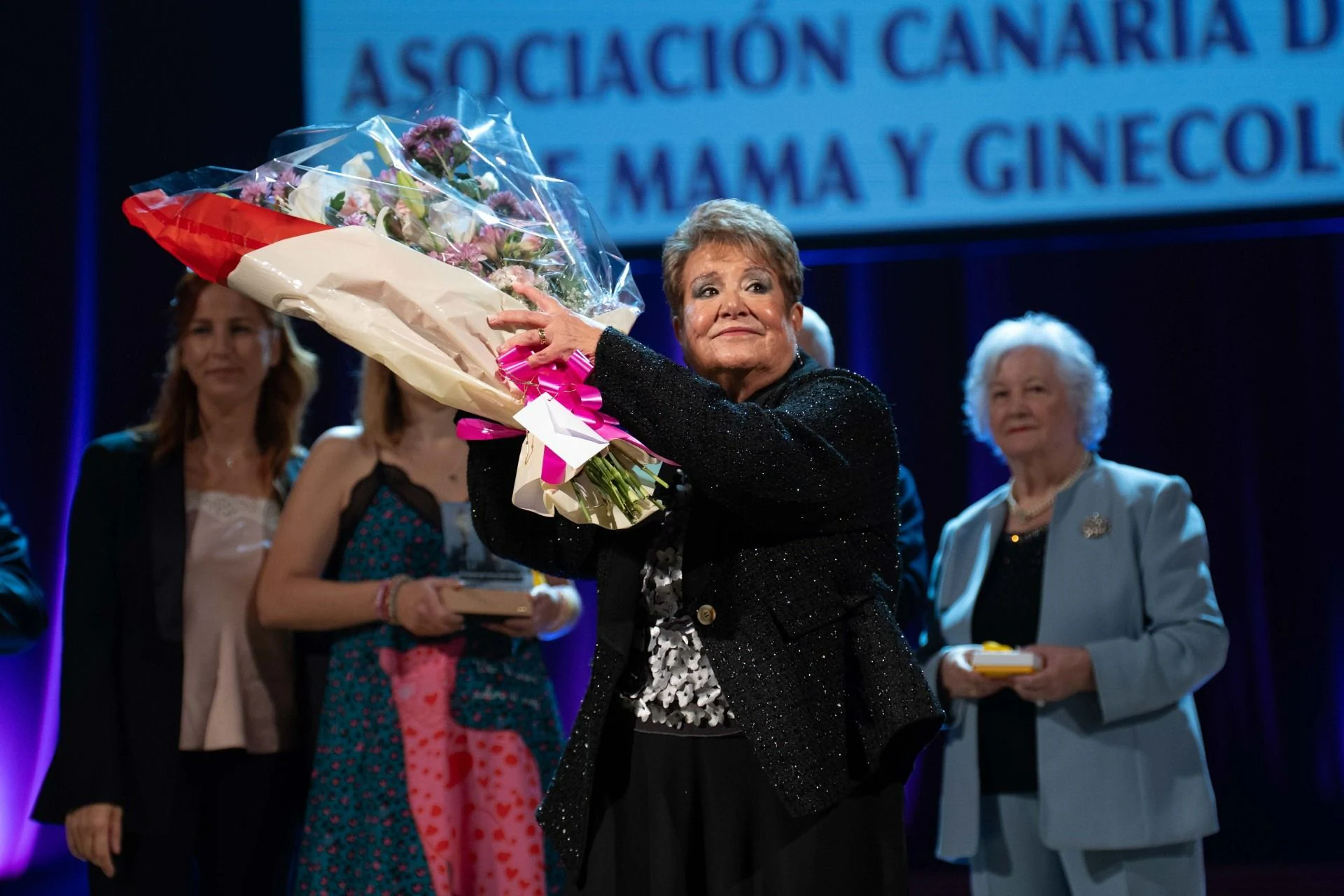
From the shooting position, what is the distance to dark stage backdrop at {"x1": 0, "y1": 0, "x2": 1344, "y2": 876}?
3951 millimetres

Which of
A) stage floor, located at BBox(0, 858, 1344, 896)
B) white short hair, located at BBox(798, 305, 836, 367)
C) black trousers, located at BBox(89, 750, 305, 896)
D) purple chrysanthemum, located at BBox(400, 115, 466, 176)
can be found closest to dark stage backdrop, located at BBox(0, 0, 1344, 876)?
stage floor, located at BBox(0, 858, 1344, 896)

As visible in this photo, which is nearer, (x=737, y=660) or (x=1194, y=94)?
(x=737, y=660)

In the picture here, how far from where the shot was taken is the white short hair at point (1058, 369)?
299 cm

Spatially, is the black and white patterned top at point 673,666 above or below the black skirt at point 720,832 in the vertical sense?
above

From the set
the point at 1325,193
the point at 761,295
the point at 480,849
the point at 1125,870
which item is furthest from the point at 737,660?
the point at 1325,193

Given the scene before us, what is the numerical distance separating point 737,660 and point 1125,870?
1384 mm

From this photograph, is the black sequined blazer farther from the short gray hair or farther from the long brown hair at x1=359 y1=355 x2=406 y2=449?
the long brown hair at x1=359 y1=355 x2=406 y2=449

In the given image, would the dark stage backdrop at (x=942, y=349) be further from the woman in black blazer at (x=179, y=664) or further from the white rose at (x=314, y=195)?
the white rose at (x=314, y=195)

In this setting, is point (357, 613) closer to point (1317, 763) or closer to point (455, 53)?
point (455, 53)

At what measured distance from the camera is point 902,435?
13.4 ft

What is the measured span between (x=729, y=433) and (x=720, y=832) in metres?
0.49

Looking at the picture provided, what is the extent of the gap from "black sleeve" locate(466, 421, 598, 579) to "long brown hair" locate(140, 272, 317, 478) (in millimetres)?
1068

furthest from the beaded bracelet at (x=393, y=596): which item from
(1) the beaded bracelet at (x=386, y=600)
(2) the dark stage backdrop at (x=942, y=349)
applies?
(2) the dark stage backdrop at (x=942, y=349)

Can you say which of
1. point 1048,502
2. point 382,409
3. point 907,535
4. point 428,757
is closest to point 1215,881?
point 1048,502
